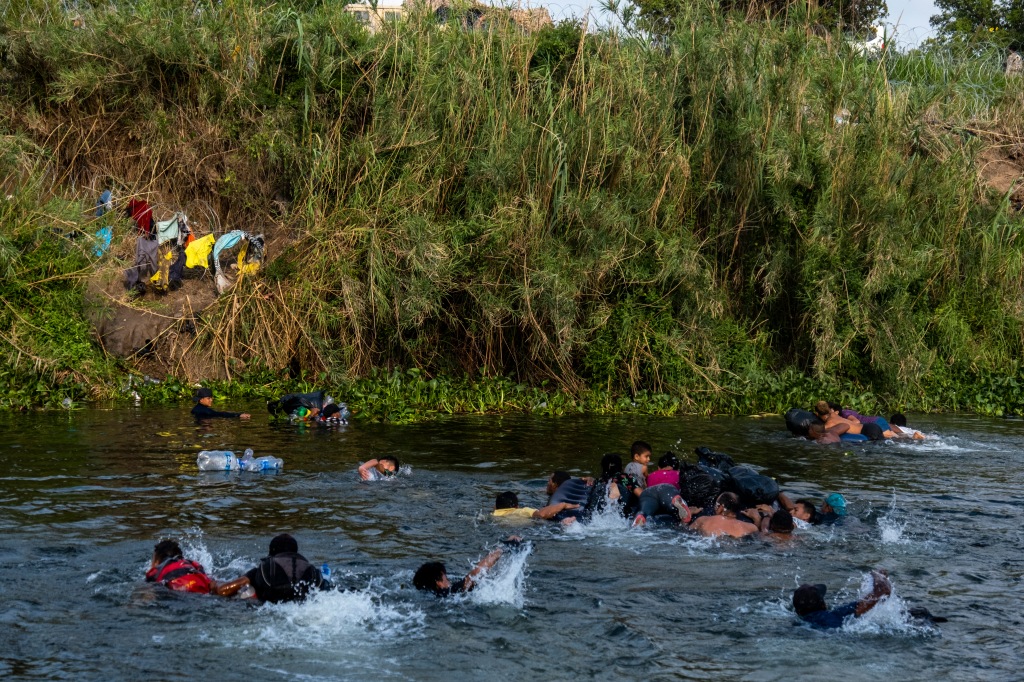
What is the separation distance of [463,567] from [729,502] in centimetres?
281

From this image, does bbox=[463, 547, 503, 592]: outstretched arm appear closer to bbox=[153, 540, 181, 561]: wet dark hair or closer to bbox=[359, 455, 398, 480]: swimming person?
bbox=[153, 540, 181, 561]: wet dark hair

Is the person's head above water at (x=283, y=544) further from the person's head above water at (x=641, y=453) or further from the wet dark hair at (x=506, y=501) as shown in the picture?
the person's head above water at (x=641, y=453)

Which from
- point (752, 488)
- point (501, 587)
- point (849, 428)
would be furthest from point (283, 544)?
point (849, 428)

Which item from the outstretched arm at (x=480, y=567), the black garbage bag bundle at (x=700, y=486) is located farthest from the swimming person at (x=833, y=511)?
the outstretched arm at (x=480, y=567)

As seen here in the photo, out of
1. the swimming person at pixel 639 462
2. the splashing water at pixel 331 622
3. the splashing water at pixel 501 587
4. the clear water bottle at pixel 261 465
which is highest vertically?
the swimming person at pixel 639 462

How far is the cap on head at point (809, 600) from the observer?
7.85 metres

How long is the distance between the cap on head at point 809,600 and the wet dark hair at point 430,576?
2474mm

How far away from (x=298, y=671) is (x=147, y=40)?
15003 mm

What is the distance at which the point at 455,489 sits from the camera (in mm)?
12000

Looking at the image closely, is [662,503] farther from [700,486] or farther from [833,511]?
[833,511]

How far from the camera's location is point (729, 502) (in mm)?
10609

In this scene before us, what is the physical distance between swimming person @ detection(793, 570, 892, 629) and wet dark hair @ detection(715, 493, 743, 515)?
2.65m

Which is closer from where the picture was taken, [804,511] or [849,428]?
[804,511]

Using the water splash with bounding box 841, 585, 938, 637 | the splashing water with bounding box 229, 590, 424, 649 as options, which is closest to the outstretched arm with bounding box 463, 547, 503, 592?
the splashing water with bounding box 229, 590, 424, 649
